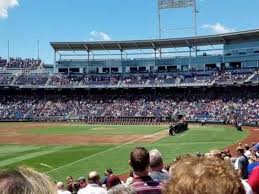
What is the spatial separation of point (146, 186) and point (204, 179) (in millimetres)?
3818

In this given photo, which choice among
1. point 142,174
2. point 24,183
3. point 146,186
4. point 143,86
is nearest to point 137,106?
point 143,86

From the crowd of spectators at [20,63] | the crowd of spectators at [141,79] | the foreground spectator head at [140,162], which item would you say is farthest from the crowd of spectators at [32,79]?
the foreground spectator head at [140,162]

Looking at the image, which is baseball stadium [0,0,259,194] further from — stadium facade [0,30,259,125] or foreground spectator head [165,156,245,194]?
foreground spectator head [165,156,245,194]

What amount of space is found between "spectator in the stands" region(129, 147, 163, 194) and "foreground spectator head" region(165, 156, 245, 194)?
354 cm

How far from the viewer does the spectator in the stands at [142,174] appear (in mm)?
6477

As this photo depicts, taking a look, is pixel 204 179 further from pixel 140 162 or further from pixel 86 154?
pixel 86 154

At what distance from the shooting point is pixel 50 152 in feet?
127

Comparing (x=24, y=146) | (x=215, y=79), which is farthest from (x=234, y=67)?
(x=24, y=146)

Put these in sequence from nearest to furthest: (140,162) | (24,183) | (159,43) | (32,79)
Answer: (24,183) < (140,162) < (159,43) < (32,79)

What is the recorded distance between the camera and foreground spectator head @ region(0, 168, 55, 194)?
2.56 metres

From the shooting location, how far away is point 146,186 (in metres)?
6.52

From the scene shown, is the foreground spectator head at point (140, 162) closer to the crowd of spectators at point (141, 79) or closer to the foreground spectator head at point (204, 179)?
the foreground spectator head at point (204, 179)

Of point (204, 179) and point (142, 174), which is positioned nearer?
point (204, 179)

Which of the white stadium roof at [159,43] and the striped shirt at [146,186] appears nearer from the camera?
the striped shirt at [146,186]
